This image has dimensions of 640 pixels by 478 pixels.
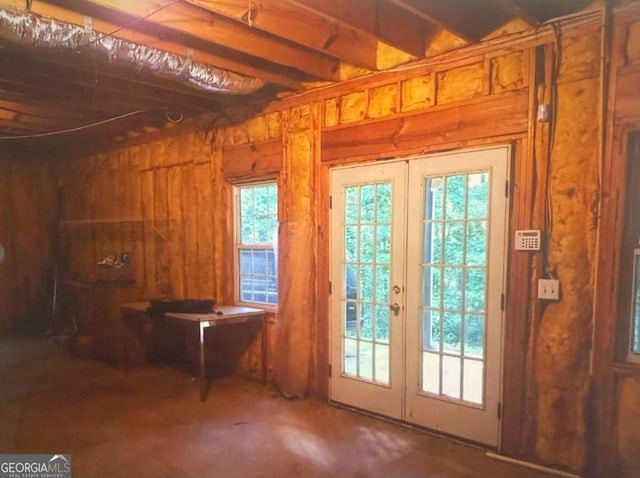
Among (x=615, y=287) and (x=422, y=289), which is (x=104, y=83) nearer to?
(x=422, y=289)

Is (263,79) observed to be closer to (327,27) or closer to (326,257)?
(327,27)

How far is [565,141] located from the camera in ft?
9.02

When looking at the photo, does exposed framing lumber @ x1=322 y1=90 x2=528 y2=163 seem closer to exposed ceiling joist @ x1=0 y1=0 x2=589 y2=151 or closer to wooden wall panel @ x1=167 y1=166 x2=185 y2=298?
exposed ceiling joist @ x1=0 y1=0 x2=589 y2=151

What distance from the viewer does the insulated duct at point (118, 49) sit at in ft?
8.50

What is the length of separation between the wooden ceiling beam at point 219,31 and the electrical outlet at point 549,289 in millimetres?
2312

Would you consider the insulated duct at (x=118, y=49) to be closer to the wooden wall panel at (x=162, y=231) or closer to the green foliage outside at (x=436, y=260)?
the green foliage outside at (x=436, y=260)

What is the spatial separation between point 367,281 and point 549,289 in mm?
1379

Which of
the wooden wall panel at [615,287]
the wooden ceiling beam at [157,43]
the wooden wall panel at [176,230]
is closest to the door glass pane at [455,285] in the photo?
the wooden wall panel at [615,287]

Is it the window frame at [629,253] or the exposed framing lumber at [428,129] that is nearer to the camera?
the window frame at [629,253]

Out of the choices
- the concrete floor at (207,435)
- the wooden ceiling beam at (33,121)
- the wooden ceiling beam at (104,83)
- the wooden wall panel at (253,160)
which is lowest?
the concrete floor at (207,435)

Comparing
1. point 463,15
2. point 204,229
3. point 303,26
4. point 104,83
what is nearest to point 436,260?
point 463,15

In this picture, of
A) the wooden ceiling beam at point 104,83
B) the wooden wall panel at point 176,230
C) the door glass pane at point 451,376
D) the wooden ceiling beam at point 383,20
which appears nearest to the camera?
the wooden ceiling beam at point 383,20

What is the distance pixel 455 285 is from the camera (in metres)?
3.21

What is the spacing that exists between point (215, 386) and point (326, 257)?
5.87 feet
